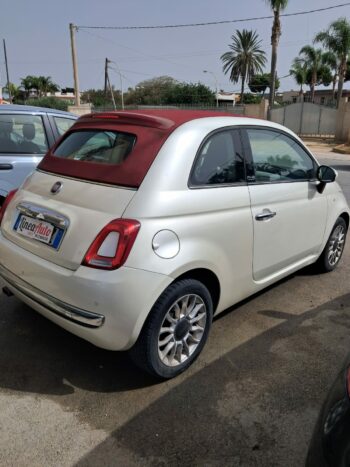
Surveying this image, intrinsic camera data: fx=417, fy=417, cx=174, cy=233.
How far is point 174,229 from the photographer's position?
8.11 feet

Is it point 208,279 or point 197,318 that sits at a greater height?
point 208,279

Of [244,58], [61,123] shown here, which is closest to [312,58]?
[244,58]

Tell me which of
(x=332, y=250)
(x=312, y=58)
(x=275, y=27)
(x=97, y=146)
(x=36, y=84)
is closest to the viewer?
(x=97, y=146)

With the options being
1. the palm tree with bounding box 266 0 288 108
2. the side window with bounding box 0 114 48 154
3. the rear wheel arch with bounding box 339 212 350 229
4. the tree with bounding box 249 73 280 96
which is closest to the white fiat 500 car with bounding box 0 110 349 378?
the rear wheel arch with bounding box 339 212 350 229

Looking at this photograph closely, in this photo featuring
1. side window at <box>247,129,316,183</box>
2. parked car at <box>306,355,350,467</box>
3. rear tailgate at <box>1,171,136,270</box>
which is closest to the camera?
parked car at <box>306,355,350,467</box>

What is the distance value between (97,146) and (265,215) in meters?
1.35

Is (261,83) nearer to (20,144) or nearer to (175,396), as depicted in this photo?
(20,144)

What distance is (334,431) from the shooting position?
4.44 feet

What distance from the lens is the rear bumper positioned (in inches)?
89.9

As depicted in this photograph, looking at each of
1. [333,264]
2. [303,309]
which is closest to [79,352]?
[303,309]

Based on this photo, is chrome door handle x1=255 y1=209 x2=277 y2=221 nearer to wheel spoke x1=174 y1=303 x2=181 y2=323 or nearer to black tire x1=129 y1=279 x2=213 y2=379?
black tire x1=129 y1=279 x2=213 y2=379

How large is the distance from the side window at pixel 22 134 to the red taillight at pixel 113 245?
10.8 feet

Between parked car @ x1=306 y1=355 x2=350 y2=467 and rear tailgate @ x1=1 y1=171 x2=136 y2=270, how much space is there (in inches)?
56.3

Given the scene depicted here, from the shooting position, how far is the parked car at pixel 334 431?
4.25 feet
